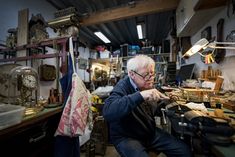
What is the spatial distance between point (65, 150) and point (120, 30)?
204 inches

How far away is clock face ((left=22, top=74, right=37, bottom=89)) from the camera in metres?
1.55

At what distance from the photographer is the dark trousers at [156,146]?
1178 mm

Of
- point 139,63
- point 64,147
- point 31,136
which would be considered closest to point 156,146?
point 139,63

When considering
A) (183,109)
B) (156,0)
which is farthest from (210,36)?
(183,109)

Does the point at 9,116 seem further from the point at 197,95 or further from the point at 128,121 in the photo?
the point at 197,95

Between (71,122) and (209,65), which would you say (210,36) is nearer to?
(209,65)

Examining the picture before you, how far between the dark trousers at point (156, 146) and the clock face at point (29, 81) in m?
1.07

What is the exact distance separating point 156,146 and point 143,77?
64 cm

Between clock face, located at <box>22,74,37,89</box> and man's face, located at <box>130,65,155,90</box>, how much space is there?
3.48 feet

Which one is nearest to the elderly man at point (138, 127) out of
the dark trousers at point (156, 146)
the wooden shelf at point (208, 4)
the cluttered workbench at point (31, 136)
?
the dark trousers at point (156, 146)

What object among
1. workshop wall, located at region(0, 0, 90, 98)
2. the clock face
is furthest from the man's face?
workshop wall, located at region(0, 0, 90, 98)

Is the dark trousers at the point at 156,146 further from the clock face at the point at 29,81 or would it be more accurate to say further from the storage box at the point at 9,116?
the clock face at the point at 29,81

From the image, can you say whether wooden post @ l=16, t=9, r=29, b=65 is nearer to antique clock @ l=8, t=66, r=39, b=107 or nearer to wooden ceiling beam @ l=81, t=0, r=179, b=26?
antique clock @ l=8, t=66, r=39, b=107

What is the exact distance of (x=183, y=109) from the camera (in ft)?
3.87
